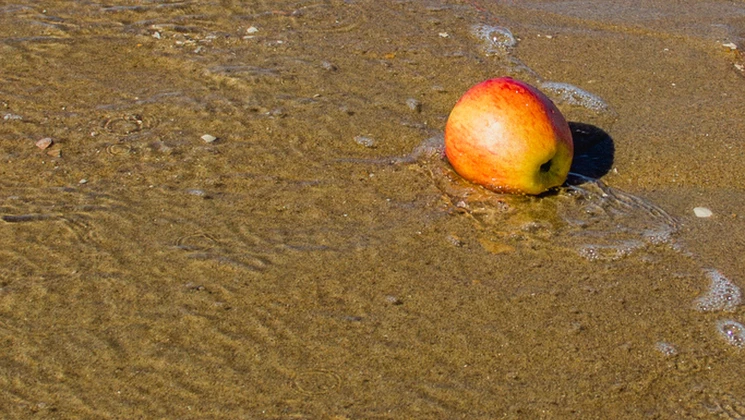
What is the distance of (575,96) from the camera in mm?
5301

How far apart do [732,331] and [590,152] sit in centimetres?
155

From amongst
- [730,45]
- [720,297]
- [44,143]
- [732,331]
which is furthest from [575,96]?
[44,143]

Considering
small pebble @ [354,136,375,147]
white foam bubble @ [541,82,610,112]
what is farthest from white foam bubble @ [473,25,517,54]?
small pebble @ [354,136,375,147]

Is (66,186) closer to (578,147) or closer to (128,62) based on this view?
(128,62)

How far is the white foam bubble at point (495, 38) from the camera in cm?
592

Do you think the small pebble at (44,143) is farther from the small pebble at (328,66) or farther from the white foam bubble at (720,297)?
the white foam bubble at (720,297)

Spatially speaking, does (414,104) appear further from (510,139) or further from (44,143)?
(44,143)

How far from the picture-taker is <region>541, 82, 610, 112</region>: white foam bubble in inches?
205

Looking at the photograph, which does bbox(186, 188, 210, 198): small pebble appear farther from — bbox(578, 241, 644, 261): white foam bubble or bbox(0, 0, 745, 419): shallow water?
bbox(578, 241, 644, 261): white foam bubble

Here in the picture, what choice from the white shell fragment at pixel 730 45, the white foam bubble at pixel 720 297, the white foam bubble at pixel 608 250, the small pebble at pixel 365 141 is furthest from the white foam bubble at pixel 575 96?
A: the white foam bubble at pixel 720 297

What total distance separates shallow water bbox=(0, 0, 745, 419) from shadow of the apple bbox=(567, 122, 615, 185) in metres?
0.02

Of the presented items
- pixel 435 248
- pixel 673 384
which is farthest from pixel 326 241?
pixel 673 384

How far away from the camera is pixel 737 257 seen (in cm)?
389

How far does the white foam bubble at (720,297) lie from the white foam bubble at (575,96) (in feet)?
5.66
